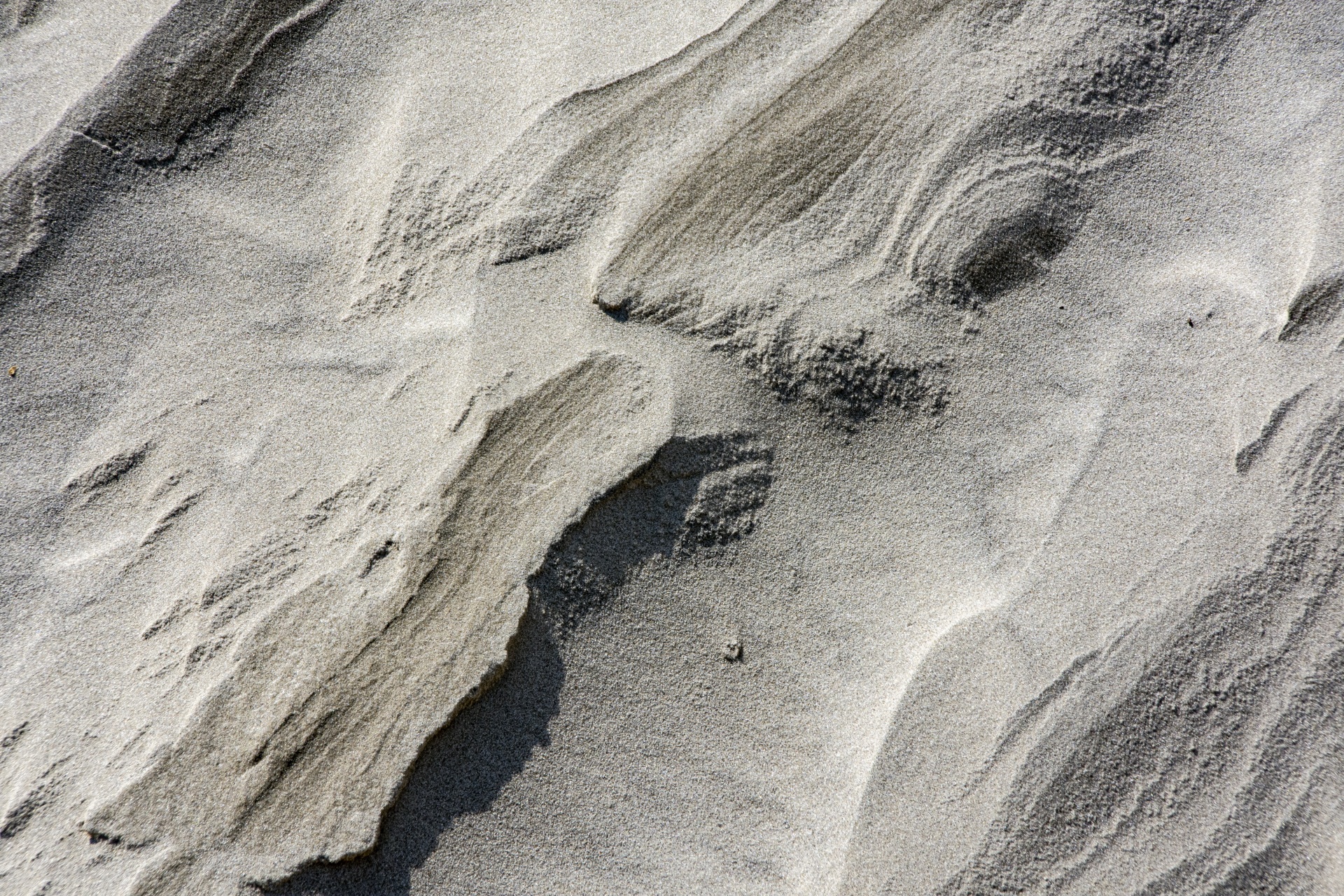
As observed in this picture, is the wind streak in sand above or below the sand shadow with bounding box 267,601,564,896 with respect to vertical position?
above

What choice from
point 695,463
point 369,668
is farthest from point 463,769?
point 695,463

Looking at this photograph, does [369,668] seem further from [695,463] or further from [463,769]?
[695,463]

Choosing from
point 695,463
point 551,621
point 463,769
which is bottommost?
point 463,769

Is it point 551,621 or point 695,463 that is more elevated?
point 695,463

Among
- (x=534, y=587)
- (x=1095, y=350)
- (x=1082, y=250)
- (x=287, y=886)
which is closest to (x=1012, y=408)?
(x=1095, y=350)

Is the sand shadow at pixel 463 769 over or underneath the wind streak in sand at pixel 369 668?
underneath

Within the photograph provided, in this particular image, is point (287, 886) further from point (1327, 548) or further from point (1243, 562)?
point (1327, 548)
